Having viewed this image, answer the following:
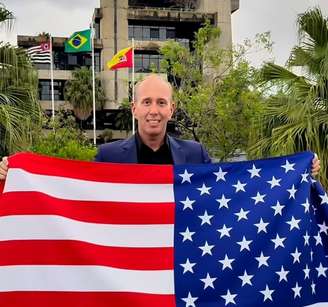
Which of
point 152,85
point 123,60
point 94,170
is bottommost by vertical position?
point 94,170

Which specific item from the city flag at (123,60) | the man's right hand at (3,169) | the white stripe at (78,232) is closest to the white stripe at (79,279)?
the white stripe at (78,232)

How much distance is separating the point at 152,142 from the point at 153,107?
0.28 meters

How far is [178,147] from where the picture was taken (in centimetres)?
418

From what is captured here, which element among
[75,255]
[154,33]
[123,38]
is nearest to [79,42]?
[123,38]

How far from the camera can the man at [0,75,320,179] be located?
12.7 feet

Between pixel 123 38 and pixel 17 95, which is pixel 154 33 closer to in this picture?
pixel 123 38

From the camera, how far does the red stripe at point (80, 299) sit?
3.65 meters

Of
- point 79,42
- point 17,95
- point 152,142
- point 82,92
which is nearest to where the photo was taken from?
point 152,142

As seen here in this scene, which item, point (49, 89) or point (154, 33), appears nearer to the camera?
point (49, 89)

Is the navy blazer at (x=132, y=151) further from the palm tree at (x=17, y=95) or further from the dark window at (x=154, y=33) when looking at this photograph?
the dark window at (x=154, y=33)

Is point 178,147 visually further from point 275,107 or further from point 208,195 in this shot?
point 275,107

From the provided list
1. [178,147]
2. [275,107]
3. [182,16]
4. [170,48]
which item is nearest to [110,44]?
[182,16]

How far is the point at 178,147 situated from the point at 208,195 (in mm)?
394

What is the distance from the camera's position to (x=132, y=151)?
162 inches
